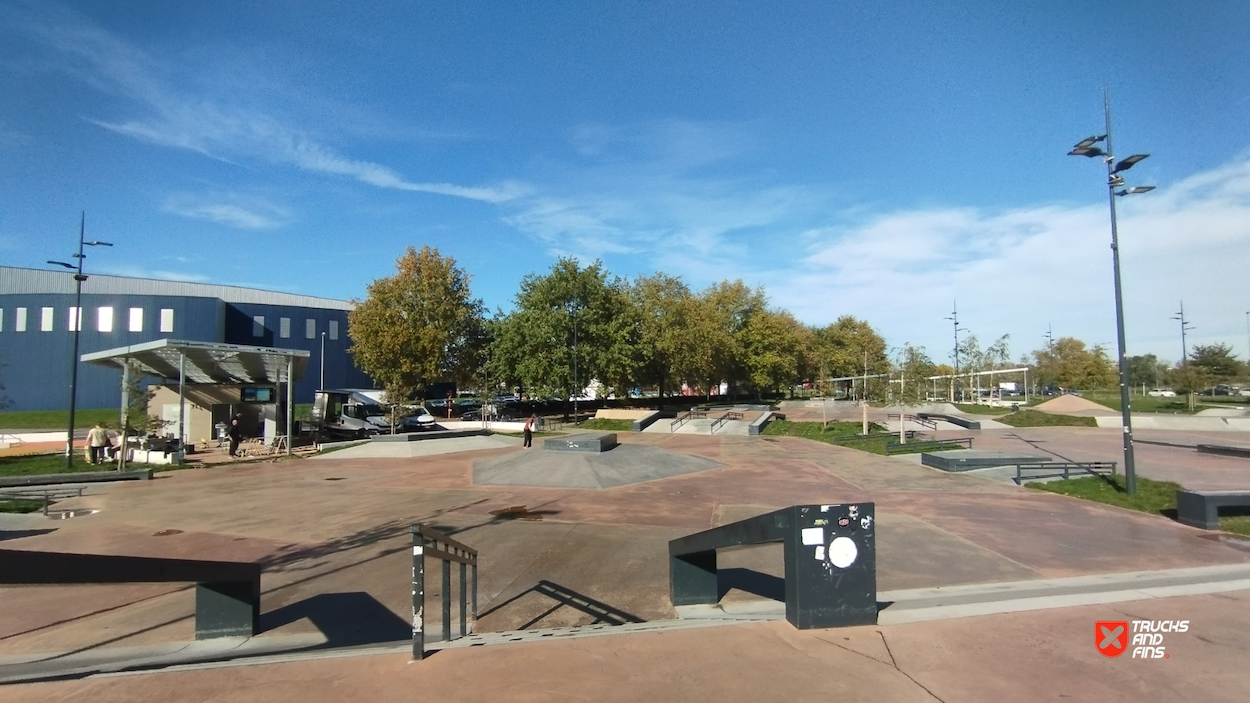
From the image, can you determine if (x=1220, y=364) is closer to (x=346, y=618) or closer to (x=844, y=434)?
(x=844, y=434)

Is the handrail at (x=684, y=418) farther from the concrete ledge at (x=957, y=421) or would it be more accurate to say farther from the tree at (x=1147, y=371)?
the tree at (x=1147, y=371)

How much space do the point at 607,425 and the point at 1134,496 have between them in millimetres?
29879

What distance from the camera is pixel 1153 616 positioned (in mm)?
5395

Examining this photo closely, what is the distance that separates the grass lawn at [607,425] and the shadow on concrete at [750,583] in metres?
29.6

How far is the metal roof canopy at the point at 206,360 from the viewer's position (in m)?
23.8

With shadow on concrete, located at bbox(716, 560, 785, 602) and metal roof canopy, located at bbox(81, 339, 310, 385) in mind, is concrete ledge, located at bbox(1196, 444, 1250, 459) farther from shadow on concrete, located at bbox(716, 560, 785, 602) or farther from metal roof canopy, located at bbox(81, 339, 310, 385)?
metal roof canopy, located at bbox(81, 339, 310, 385)

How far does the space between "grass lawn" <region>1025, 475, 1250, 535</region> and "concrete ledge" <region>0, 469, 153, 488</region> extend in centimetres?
2500

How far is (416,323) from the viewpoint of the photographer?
43.5 metres

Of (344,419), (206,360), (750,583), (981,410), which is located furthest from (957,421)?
(206,360)

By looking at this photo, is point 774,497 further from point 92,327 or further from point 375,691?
point 92,327

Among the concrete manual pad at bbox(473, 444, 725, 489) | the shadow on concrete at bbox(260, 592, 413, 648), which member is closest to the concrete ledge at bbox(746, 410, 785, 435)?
the concrete manual pad at bbox(473, 444, 725, 489)

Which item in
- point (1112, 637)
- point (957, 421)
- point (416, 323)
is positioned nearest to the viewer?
point (1112, 637)

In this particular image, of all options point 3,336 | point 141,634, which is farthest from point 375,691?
point 3,336

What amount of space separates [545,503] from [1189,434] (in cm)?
3310
